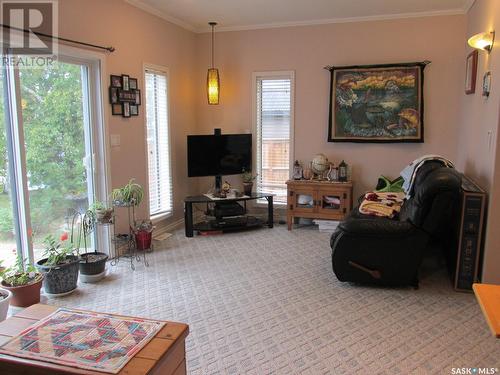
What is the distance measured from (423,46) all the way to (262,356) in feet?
13.6

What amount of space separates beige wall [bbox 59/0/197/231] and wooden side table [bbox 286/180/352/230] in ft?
5.06

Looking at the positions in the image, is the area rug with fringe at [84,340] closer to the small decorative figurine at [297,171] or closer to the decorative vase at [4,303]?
the decorative vase at [4,303]

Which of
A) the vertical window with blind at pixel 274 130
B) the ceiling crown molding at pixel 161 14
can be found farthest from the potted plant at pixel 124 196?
the vertical window with blind at pixel 274 130

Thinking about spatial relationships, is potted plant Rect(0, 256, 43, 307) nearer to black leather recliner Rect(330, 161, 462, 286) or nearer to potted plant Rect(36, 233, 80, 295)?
potted plant Rect(36, 233, 80, 295)

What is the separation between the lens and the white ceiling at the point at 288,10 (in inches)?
176

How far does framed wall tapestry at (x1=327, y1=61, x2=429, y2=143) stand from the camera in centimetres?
498

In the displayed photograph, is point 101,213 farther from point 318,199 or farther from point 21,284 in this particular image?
point 318,199

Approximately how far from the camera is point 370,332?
2.78 m

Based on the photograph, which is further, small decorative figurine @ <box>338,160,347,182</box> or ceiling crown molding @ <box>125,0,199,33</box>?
small decorative figurine @ <box>338,160,347,182</box>

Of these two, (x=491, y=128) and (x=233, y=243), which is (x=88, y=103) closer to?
(x=233, y=243)

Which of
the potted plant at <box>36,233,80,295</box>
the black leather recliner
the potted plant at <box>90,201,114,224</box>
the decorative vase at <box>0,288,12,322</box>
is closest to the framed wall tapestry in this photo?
the black leather recliner

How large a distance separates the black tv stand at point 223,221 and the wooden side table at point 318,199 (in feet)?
0.96

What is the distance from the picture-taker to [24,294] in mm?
3066

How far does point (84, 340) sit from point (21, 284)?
5.74ft
